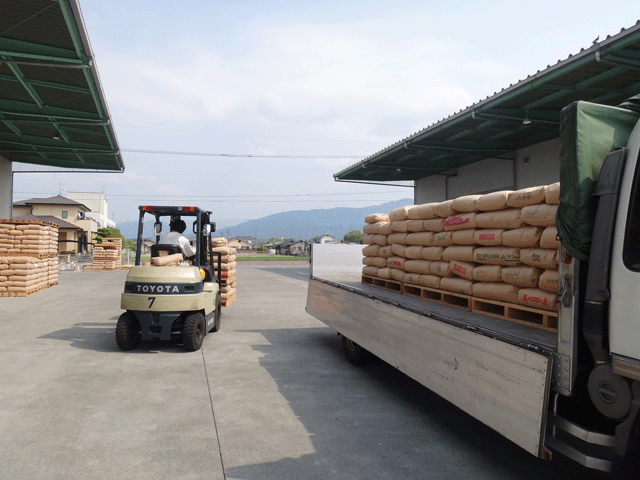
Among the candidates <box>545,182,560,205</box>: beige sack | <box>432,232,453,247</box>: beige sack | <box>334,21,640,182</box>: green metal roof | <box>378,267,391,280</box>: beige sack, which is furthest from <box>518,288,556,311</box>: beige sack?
<box>334,21,640,182</box>: green metal roof

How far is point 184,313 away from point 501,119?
875 centimetres

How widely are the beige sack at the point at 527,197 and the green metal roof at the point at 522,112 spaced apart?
4864 millimetres

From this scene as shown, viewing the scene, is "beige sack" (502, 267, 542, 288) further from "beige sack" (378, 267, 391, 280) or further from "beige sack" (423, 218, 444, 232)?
"beige sack" (378, 267, 391, 280)

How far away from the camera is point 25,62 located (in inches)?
402

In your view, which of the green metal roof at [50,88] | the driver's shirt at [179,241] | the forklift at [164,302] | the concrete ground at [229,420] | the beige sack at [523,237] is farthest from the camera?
the green metal roof at [50,88]

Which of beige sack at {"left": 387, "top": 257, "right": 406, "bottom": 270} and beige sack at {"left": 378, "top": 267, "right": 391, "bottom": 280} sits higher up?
beige sack at {"left": 387, "top": 257, "right": 406, "bottom": 270}

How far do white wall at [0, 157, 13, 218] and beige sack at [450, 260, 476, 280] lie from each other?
855 inches

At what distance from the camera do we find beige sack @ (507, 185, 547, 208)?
3979mm

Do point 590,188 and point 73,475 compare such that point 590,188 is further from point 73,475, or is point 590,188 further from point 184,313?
point 184,313

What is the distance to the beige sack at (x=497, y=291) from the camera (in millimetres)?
4192

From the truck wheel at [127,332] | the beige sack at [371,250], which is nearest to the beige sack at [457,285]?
the beige sack at [371,250]

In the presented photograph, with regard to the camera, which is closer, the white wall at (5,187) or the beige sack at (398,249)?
the beige sack at (398,249)

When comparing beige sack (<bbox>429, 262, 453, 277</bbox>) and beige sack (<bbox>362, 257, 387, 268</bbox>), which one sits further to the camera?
beige sack (<bbox>362, 257, 387, 268</bbox>)

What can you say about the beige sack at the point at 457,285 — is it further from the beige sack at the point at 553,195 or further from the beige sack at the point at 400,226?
the beige sack at the point at 553,195
